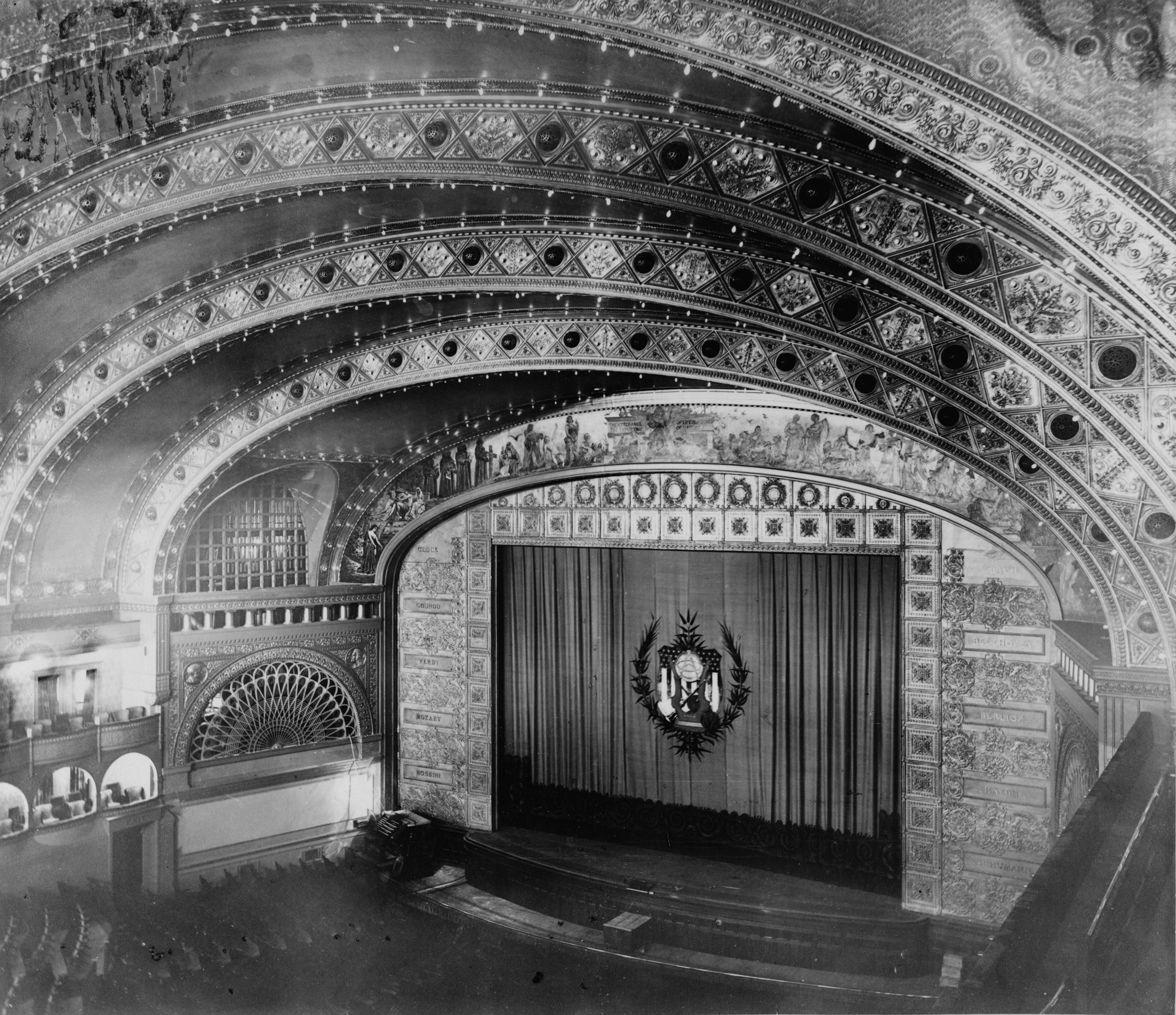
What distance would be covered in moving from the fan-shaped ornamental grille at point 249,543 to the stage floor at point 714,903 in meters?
5.68

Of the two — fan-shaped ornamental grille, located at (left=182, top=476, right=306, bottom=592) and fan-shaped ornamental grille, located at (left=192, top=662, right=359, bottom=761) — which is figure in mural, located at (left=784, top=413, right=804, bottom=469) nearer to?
fan-shaped ornamental grille, located at (left=182, top=476, right=306, bottom=592)

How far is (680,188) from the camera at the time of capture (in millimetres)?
6820

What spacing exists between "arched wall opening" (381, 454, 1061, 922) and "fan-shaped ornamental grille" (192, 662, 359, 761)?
1176 millimetres

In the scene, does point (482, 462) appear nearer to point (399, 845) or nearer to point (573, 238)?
point (399, 845)

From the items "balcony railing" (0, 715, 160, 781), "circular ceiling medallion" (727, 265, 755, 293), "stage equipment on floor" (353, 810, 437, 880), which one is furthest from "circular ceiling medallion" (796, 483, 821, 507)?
"balcony railing" (0, 715, 160, 781)

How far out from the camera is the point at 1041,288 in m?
6.17

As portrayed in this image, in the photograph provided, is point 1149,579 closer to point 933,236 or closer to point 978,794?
point 933,236

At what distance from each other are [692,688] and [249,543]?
7.49m

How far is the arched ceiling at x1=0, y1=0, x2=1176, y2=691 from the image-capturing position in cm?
509

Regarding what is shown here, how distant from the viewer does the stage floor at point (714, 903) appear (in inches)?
479

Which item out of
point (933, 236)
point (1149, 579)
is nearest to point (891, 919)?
point (1149, 579)

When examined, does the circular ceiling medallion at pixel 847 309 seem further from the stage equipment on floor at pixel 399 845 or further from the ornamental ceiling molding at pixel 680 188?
the stage equipment on floor at pixel 399 845

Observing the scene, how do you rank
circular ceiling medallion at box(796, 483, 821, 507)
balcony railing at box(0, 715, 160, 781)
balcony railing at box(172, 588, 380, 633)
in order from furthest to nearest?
balcony railing at box(172, 588, 380, 633), circular ceiling medallion at box(796, 483, 821, 507), balcony railing at box(0, 715, 160, 781)

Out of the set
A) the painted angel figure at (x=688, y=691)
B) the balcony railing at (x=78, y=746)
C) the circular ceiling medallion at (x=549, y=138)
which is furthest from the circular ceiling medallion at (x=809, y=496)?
the balcony railing at (x=78, y=746)
